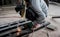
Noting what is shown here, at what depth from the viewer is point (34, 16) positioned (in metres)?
2.63

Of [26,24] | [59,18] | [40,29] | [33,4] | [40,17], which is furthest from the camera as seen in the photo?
[59,18]

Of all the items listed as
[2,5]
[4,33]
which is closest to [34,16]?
[4,33]

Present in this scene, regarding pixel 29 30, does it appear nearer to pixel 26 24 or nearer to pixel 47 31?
pixel 26 24

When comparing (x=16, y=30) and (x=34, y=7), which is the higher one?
(x=34, y=7)

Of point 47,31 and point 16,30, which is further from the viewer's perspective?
point 47,31

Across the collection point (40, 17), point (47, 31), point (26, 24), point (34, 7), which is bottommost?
point (47, 31)

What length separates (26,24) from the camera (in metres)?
2.78

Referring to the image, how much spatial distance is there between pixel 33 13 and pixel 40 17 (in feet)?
0.52

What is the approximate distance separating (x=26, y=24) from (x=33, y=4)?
0.54 metres

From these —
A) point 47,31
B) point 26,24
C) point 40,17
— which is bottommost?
point 47,31

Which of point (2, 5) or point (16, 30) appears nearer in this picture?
point (16, 30)

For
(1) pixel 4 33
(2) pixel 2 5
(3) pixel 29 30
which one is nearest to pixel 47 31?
(3) pixel 29 30

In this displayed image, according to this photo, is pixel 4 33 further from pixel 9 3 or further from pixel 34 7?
pixel 9 3

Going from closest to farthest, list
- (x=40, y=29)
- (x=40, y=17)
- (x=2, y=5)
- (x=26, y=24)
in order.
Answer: (x=40, y=17) → (x=26, y=24) → (x=40, y=29) → (x=2, y=5)
